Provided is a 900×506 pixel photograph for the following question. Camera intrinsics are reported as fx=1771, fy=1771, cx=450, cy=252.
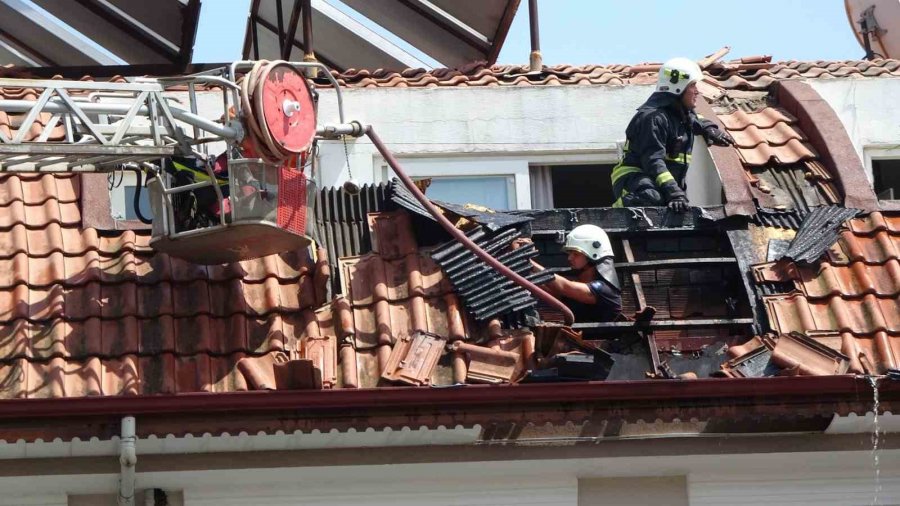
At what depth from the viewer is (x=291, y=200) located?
11938mm

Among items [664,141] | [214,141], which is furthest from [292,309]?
[664,141]

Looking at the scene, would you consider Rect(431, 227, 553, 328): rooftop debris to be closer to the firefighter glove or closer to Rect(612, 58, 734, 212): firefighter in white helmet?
the firefighter glove

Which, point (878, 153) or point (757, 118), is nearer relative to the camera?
point (757, 118)

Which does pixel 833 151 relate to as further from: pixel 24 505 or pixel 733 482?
pixel 24 505

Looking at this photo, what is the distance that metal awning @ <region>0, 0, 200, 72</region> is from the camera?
18.9 metres

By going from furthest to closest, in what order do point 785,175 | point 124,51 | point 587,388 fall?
point 124,51, point 785,175, point 587,388

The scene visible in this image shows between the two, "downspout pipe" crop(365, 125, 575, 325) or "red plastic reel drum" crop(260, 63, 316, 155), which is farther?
"downspout pipe" crop(365, 125, 575, 325)

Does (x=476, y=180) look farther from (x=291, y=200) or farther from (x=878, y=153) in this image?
(x=878, y=153)

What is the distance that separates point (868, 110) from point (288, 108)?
571 cm

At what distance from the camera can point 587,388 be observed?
10.8m

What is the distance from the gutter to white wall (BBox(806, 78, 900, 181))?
446 centimetres

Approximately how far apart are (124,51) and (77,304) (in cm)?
822

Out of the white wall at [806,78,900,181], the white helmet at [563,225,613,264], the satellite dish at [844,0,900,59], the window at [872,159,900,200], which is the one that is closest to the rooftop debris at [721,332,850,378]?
the white helmet at [563,225,613,264]

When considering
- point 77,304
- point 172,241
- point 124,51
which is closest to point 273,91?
point 172,241
